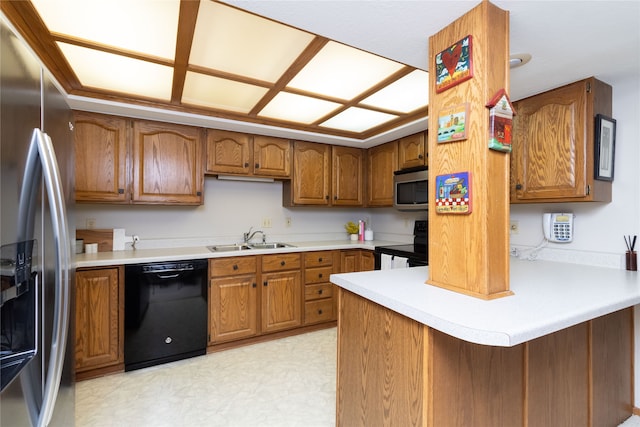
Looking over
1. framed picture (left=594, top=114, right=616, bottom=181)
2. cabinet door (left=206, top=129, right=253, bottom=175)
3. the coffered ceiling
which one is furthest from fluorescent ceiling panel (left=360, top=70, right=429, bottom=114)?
cabinet door (left=206, top=129, right=253, bottom=175)

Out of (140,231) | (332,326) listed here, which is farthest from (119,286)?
(332,326)

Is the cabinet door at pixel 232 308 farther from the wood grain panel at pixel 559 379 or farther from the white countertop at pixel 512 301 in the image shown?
the wood grain panel at pixel 559 379

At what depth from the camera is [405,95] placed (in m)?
2.18

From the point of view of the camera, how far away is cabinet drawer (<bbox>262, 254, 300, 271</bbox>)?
278 centimetres

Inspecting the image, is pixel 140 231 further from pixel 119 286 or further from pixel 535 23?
pixel 535 23

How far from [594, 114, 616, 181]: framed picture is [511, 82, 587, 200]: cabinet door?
10 cm

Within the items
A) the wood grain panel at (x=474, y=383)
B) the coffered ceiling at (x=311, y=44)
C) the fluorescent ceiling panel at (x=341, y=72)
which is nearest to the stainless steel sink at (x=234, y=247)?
the coffered ceiling at (x=311, y=44)

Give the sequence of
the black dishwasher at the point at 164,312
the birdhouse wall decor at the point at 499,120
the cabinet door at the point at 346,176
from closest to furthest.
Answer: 1. the birdhouse wall decor at the point at 499,120
2. the black dishwasher at the point at 164,312
3. the cabinet door at the point at 346,176

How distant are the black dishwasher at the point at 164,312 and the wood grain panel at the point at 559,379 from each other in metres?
2.28

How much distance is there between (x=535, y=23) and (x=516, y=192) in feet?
→ 3.52

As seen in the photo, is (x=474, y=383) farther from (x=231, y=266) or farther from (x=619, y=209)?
(x=231, y=266)

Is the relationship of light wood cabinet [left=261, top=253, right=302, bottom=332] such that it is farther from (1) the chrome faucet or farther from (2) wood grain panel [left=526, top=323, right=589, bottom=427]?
(2) wood grain panel [left=526, top=323, right=589, bottom=427]

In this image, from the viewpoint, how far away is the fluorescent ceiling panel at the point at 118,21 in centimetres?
128

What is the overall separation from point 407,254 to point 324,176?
4.37ft
